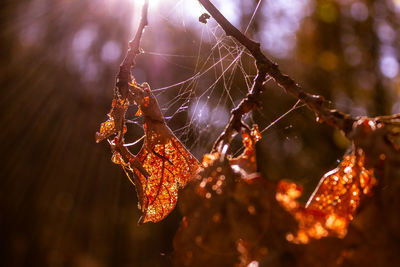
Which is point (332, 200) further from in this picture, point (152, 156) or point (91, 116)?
point (91, 116)

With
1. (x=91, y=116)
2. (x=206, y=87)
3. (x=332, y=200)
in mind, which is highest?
(x=91, y=116)

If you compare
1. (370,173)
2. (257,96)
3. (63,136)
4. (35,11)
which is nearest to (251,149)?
(257,96)

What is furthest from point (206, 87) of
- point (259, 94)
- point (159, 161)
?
point (259, 94)

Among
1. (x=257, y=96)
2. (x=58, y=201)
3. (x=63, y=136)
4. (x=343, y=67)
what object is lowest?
(x=343, y=67)

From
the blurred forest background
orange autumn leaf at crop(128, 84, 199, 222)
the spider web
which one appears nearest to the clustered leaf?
orange autumn leaf at crop(128, 84, 199, 222)

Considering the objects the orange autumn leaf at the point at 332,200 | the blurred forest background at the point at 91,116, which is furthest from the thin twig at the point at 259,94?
the blurred forest background at the point at 91,116

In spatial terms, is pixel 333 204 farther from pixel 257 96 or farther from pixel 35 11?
pixel 35 11
